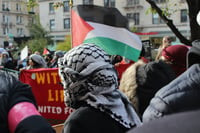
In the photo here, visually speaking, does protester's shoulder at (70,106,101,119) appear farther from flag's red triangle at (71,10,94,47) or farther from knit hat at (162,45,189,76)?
flag's red triangle at (71,10,94,47)

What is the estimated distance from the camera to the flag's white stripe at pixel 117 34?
17.1 ft

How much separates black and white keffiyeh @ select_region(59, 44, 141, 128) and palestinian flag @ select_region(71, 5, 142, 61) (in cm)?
282

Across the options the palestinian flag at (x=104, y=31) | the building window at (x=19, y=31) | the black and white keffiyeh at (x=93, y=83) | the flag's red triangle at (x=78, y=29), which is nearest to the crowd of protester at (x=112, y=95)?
the black and white keffiyeh at (x=93, y=83)

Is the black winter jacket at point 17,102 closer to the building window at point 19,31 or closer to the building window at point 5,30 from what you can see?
the building window at point 5,30

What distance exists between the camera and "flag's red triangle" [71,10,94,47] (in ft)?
17.0

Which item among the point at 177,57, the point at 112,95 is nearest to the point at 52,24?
the point at 177,57

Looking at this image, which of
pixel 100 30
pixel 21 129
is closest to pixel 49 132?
pixel 21 129

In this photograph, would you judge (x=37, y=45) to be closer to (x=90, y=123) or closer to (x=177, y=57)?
(x=177, y=57)

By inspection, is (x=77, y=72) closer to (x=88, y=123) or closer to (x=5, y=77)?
(x=88, y=123)

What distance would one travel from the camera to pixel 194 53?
1.50m

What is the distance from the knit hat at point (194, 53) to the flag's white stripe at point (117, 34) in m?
3.62

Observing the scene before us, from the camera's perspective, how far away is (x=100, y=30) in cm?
530

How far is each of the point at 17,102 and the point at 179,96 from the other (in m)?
0.69

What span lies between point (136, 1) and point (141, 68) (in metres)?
43.4
